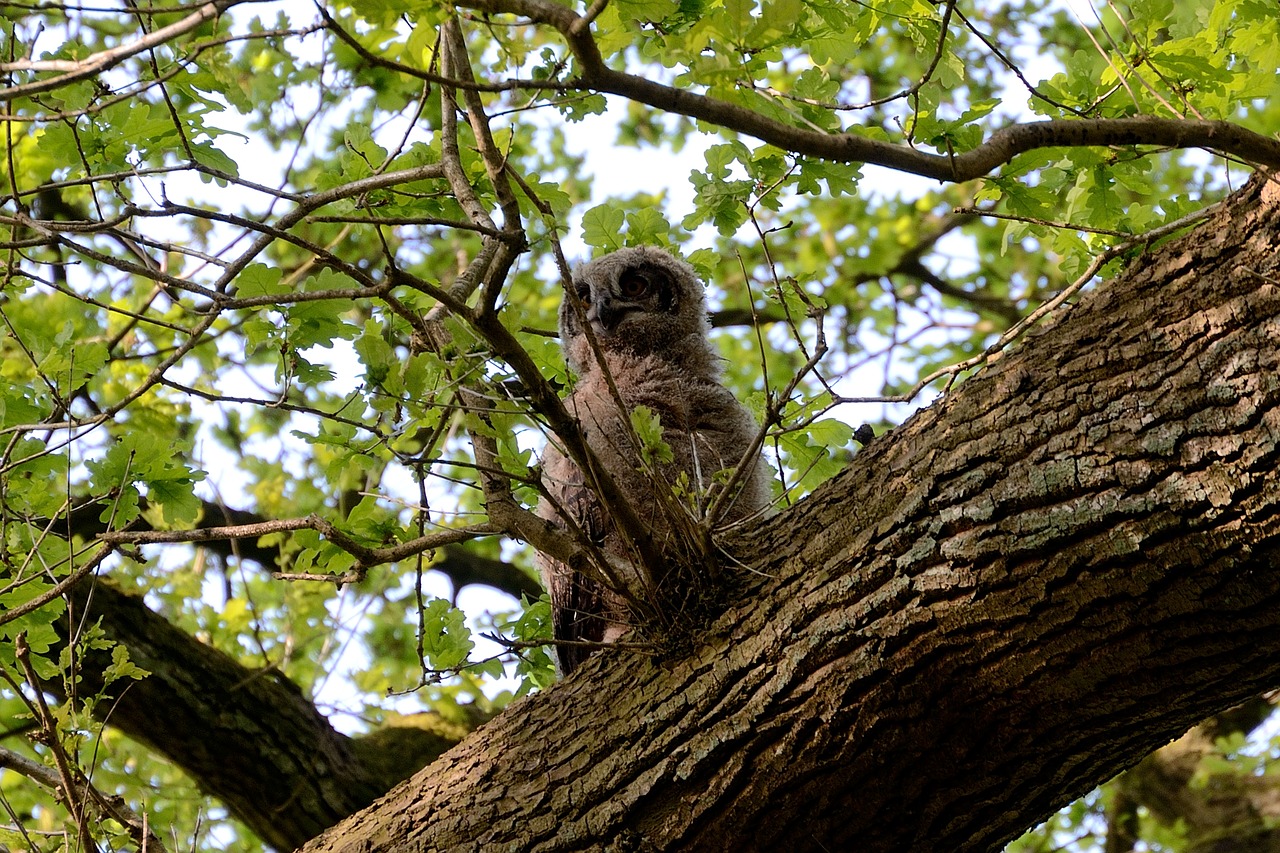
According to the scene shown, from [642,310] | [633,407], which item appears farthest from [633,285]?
[633,407]

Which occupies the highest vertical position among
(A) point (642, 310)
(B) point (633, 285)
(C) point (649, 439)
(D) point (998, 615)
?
(B) point (633, 285)

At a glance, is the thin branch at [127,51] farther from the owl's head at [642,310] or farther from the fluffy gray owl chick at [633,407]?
the owl's head at [642,310]

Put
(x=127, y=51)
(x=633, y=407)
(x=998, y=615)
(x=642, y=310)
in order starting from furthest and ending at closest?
1. (x=642, y=310)
2. (x=633, y=407)
3. (x=998, y=615)
4. (x=127, y=51)

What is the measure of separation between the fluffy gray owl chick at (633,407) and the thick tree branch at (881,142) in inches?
45.6

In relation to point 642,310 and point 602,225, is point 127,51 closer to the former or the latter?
point 602,225

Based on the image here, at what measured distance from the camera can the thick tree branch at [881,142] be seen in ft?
7.13

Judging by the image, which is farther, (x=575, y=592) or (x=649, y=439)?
(x=575, y=592)

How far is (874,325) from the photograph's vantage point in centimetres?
1023

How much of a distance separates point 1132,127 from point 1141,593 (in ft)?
3.36

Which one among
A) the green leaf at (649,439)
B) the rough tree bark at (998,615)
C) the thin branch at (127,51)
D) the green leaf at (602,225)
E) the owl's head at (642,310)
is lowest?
the rough tree bark at (998,615)

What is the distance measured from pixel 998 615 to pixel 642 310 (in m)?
3.36

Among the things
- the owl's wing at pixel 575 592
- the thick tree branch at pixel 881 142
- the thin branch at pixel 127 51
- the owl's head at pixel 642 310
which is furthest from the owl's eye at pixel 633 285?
the thin branch at pixel 127 51

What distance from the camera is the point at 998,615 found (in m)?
2.49

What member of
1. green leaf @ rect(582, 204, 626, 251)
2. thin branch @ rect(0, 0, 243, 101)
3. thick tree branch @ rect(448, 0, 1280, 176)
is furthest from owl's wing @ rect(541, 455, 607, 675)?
thin branch @ rect(0, 0, 243, 101)
